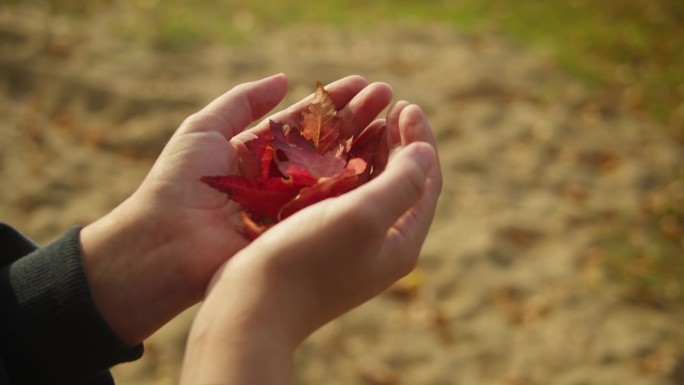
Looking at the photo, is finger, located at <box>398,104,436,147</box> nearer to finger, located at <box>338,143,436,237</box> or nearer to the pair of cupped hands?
the pair of cupped hands

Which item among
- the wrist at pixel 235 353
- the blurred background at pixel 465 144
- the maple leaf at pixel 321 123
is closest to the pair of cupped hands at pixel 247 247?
the wrist at pixel 235 353

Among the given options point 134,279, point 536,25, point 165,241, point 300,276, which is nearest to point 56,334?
point 134,279

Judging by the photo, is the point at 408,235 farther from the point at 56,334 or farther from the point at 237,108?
the point at 56,334

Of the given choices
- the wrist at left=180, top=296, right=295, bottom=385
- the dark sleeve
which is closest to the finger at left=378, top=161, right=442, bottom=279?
the wrist at left=180, top=296, right=295, bottom=385

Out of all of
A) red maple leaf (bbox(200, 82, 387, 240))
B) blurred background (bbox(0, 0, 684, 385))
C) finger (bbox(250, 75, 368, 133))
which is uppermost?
finger (bbox(250, 75, 368, 133))

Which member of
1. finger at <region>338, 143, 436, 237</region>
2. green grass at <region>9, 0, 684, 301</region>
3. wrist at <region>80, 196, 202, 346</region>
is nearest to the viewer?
finger at <region>338, 143, 436, 237</region>

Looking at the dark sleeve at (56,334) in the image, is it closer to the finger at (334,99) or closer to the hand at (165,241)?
the hand at (165,241)
